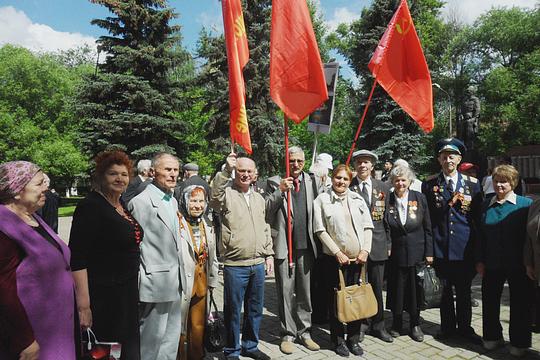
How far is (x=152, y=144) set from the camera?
18.3 meters

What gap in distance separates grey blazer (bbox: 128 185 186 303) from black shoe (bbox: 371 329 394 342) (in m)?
2.54

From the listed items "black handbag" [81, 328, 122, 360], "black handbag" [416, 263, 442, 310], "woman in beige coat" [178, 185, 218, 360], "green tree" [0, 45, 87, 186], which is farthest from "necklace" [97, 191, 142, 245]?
"green tree" [0, 45, 87, 186]

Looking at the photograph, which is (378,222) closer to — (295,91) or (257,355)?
(295,91)

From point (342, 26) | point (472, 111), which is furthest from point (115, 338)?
point (342, 26)

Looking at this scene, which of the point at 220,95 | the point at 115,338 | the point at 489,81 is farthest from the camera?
the point at 489,81

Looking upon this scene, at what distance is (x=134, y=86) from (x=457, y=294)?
16403 millimetres

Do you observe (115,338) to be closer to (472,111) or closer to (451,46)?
(472,111)

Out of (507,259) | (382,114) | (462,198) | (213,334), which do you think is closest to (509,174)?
(462,198)

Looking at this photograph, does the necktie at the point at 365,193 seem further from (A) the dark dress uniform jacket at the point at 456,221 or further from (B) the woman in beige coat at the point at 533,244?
(B) the woman in beige coat at the point at 533,244

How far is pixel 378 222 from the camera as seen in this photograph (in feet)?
15.4

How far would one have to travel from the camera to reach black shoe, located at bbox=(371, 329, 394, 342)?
4570 mm

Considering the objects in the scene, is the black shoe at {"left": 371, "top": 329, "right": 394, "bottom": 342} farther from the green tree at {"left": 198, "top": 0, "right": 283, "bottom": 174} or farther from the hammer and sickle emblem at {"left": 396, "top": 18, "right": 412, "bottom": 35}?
the green tree at {"left": 198, "top": 0, "right": 283, "bottom": 174}

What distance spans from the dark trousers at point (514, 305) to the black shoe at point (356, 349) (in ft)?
4.59

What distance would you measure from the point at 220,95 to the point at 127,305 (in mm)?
17614
